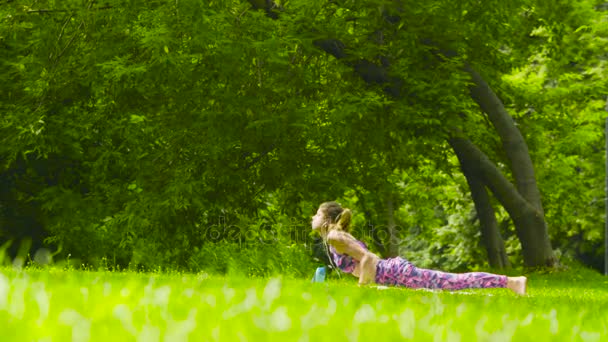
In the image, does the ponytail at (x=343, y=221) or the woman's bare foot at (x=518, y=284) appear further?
the ponytail at (x=343, y=221)

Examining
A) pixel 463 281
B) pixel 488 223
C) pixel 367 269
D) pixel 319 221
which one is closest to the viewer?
pixel 463 281

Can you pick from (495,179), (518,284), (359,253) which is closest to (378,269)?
(359,253)

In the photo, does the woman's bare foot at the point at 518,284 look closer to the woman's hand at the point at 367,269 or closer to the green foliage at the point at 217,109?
the woman's hand at the point at 367,269

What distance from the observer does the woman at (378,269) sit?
1030 centimetres

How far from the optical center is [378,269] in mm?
10656

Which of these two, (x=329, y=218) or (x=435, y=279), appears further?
(x=329, y=218)

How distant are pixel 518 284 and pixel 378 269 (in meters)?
1.49

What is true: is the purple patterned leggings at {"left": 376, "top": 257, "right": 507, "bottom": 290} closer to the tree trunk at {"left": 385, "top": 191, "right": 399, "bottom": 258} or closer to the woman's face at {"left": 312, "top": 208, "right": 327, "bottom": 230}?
the woman's face at {"left": 312, "top": 208, "right": 327, "bottom": 230}

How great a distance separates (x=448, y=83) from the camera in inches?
722

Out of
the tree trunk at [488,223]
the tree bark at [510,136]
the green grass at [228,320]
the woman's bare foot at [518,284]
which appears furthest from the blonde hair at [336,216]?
the tree trunk at [488,223]

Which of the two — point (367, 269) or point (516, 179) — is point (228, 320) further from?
point (516, 179)

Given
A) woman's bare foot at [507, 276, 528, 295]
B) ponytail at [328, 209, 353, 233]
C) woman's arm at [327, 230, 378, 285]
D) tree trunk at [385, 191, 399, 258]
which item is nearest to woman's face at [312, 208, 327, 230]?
ponytail at [328, 209, 353, 233]

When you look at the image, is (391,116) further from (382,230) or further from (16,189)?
(382,230)

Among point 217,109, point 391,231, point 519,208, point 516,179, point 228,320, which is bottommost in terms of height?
point 228,320
